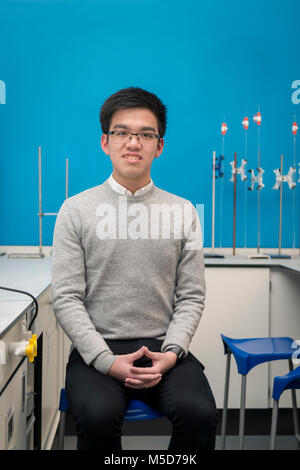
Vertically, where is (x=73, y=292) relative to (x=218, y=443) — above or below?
above

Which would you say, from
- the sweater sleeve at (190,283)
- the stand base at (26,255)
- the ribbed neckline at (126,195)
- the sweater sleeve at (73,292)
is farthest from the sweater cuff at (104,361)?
Result: the stand base at (26,255)

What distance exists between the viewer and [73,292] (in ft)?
4.10

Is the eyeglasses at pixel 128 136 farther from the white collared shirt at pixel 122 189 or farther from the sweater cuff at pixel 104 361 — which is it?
the sweater cuff at pixel 104 361

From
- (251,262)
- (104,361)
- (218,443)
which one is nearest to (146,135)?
(104,361)

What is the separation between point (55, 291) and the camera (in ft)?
4.11

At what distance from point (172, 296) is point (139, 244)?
0.65ft

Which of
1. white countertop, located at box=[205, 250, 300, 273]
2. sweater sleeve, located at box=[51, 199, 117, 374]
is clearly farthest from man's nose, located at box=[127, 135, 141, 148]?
white countertop, located at box=[205, 250, 300, 273]

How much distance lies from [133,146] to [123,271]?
36 centimetres

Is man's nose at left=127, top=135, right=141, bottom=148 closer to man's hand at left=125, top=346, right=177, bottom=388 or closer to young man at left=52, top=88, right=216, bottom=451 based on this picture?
young man at left=52, top=88, right=216, bottom=451

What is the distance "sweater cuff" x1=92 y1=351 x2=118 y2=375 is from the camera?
112 cm

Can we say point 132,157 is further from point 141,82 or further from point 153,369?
point 141,82
